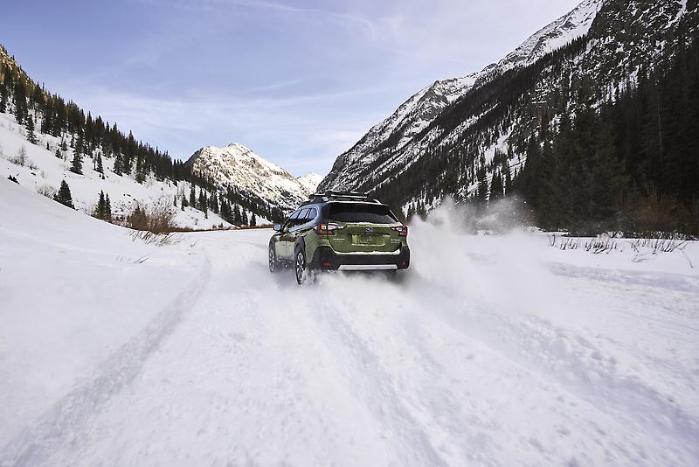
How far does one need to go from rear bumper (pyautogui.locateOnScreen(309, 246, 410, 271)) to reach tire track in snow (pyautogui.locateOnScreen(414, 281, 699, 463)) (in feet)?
6.66

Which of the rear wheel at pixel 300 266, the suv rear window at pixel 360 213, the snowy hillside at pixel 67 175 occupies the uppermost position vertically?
the snowy hillside at pixel 67 175

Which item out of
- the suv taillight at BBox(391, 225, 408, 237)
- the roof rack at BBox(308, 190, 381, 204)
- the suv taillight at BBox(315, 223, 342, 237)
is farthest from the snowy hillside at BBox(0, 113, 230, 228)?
the suv taillight at BBox(391, 225, 408, 237)

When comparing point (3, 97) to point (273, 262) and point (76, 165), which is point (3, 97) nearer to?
point (76, 165)

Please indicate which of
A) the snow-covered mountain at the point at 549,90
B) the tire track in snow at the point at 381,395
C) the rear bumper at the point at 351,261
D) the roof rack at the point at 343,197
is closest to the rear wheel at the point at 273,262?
the roof rack at the point at 343,197

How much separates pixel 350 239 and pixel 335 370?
3961 mm

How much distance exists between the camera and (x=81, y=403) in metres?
2.63

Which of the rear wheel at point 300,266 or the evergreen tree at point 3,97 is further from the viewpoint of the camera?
the evergreen tree at point 3,97

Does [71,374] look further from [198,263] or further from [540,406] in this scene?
[198,263]

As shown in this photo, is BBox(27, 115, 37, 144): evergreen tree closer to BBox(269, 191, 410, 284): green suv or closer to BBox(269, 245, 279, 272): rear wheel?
BBox(269, 245, 279, 272): rear wheel

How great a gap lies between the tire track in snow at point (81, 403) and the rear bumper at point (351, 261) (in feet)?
10.1

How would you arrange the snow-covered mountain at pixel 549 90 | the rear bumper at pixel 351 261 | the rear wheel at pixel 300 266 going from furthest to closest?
1. the snow-covered mountain at pixel 549 90
2. the rear wheel at pixel 300 266
3. the rear bumper at pixel 351 261

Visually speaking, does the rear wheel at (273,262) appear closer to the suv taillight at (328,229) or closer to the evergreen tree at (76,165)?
the suv taillight at (328,229)

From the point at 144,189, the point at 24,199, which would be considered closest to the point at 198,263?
the point at 24,199

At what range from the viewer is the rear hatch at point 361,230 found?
7.12 metres
